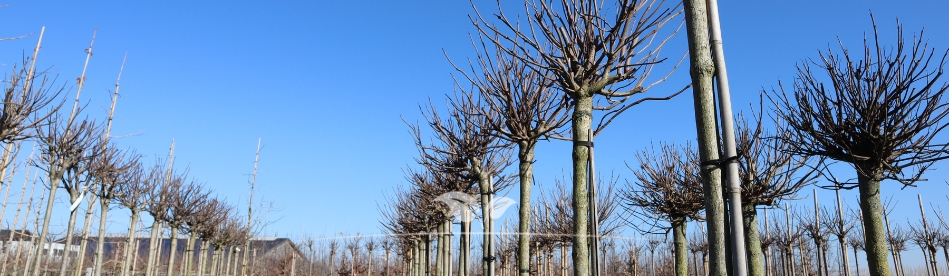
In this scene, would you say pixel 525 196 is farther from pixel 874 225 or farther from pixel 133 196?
pixel 133 196

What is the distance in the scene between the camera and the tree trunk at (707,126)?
2682 millimetres

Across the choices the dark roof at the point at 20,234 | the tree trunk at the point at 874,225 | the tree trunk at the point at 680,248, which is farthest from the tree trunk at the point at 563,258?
the dark roof at the point at 20,234

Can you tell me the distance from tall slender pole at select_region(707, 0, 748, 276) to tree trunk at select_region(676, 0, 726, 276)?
41mm

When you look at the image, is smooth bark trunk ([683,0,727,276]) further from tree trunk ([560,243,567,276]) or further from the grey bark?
tree trunk ([560,243,567,276])

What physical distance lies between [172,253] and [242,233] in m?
6.24

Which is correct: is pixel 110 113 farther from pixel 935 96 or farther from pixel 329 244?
pixel 329 244

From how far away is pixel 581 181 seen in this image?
477cm

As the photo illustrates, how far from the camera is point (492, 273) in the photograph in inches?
290

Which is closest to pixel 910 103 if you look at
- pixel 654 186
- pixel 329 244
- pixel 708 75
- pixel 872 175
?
pixel 872 175

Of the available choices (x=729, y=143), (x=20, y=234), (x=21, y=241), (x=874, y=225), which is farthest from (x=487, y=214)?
(x=21, y=241)

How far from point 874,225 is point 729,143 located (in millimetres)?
3494

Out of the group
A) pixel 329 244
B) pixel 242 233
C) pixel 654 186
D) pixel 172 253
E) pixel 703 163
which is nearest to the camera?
pixel 703 163

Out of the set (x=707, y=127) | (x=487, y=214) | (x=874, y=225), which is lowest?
(x=874, y=225)

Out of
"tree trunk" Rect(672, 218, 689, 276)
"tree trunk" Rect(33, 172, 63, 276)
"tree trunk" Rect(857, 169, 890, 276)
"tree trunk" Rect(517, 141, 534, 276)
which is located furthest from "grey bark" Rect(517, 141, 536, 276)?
"tree trunk" Rect(33, 172, 63, 276)
